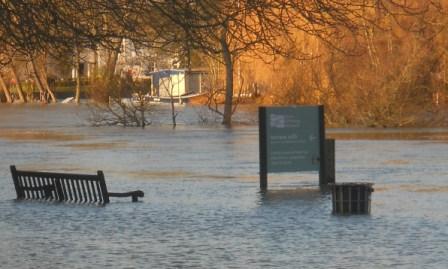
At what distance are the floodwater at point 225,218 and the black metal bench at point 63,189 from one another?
0.33 meters

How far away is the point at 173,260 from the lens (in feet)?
51.6

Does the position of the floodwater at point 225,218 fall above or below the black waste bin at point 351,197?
below

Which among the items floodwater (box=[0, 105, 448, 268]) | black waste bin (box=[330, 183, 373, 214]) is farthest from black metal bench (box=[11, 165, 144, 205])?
black waste bin (box=[330, 183, 373, 214])

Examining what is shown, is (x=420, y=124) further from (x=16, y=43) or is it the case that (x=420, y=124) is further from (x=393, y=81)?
(x=16, y=43)

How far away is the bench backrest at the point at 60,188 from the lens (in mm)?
23281

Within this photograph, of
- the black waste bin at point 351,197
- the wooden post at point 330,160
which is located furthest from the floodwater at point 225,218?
the wooden post at point 330,160

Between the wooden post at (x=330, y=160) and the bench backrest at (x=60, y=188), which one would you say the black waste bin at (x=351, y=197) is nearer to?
the bench backrest at (x=60, y=188)

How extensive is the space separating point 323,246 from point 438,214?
442 centimetres

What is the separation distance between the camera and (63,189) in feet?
78.8

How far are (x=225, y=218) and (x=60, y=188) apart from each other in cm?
454

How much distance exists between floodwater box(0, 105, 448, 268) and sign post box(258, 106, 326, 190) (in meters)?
0.45

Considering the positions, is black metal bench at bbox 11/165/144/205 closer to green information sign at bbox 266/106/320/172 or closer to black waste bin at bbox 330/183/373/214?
green information sign at bbox 266/106/320/172

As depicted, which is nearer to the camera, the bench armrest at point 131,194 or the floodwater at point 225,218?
the floodwater at point 225,218

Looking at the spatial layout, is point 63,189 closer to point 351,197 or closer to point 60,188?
point 60,188
